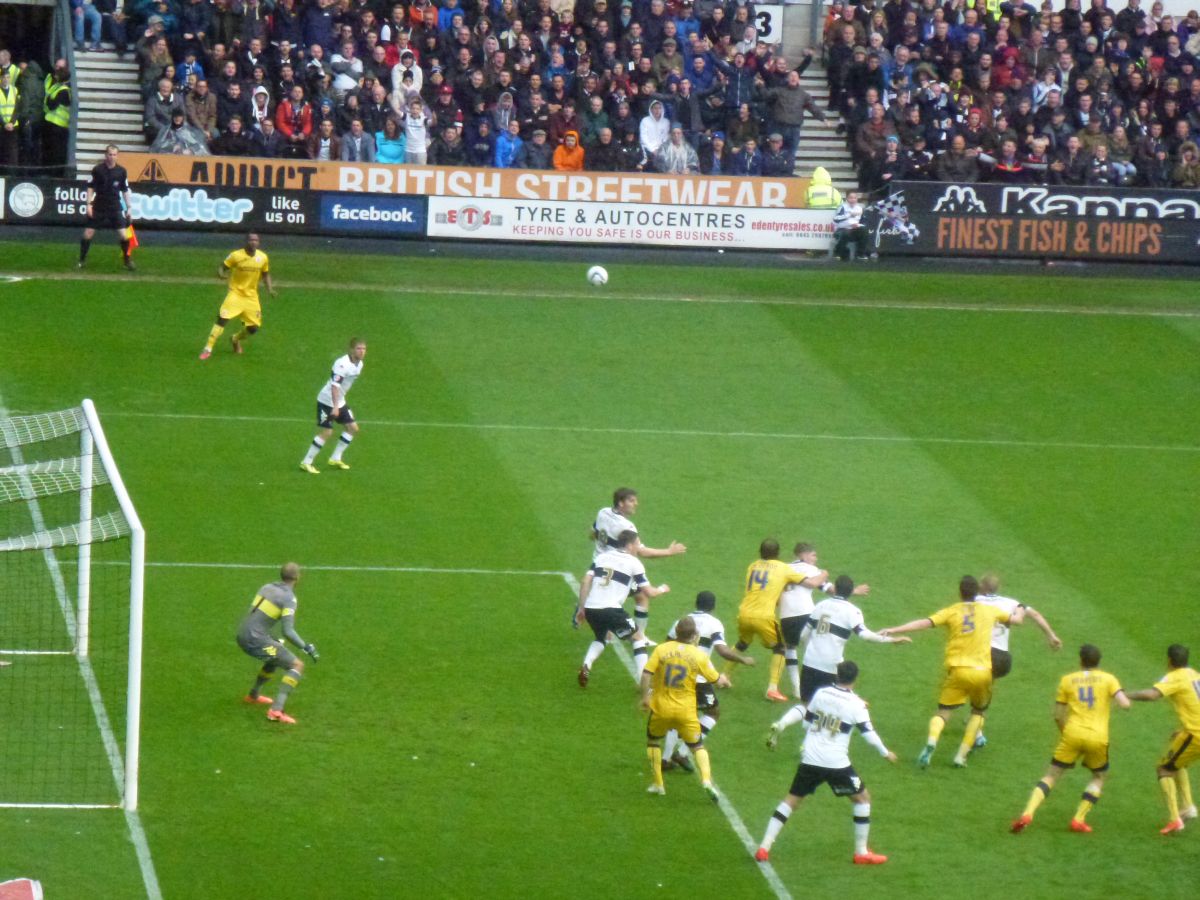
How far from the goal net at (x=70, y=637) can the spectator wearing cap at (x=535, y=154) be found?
645 inches

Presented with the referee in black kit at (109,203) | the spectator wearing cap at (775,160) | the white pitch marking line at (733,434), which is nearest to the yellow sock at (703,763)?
the white pitch marking line at (733,434)

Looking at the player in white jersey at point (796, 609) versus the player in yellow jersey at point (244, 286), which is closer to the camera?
the player in white jersey at point (796, 609)

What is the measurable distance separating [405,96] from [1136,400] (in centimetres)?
1589

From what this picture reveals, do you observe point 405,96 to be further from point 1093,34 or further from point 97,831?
point 97,831

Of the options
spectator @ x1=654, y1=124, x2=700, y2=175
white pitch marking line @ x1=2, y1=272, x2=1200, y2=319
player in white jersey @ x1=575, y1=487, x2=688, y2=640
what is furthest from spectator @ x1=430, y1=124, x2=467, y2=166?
player in white jersey @ x1=575, y1=487, x2=688, y2=640

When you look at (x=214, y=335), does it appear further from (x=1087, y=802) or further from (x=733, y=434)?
(x=1087, y=802)

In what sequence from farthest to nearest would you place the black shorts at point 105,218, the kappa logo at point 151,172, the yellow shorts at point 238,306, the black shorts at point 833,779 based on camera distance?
1. the kappa logo at point 151,172
2. the black shorts at point 105,218
3. the yellow shorts at point 238,306
4. the black shorts at point 833,779

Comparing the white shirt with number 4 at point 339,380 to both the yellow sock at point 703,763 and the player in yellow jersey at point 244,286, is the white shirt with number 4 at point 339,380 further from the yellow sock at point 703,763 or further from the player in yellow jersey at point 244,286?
the yellow sock at point 703,763

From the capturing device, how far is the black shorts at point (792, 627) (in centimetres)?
1692

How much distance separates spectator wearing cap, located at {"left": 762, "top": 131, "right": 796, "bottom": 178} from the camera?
3759 cm

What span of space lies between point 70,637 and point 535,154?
68.8ft

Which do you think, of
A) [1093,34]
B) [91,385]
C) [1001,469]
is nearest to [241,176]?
[91,385]

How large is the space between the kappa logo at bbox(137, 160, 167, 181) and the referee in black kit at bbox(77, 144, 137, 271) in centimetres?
120

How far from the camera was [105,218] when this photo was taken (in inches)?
1281
